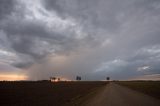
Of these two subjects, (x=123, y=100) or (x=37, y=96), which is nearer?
(x=123, y=100)

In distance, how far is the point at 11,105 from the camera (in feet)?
77.7

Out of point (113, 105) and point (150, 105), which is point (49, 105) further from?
point (150, 105)

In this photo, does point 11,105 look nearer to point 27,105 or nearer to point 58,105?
point 27,105

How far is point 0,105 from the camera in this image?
23500 mm

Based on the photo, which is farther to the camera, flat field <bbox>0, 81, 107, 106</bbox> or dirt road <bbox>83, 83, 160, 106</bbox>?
flat field <bbox>0, 81, 107, 106</bbox>

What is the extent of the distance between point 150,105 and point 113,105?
12.4 ft

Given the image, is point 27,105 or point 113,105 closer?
point 113,105

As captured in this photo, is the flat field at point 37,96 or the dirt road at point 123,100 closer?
the dirt road at point 123,100

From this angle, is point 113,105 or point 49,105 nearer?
point 113,105

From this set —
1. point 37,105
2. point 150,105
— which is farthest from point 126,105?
point 37,105

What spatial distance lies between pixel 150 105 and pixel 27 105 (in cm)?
1382

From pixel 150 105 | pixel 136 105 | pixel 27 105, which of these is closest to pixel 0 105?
pixel 27 105

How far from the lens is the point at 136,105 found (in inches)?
816

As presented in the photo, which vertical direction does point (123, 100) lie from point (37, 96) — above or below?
below
